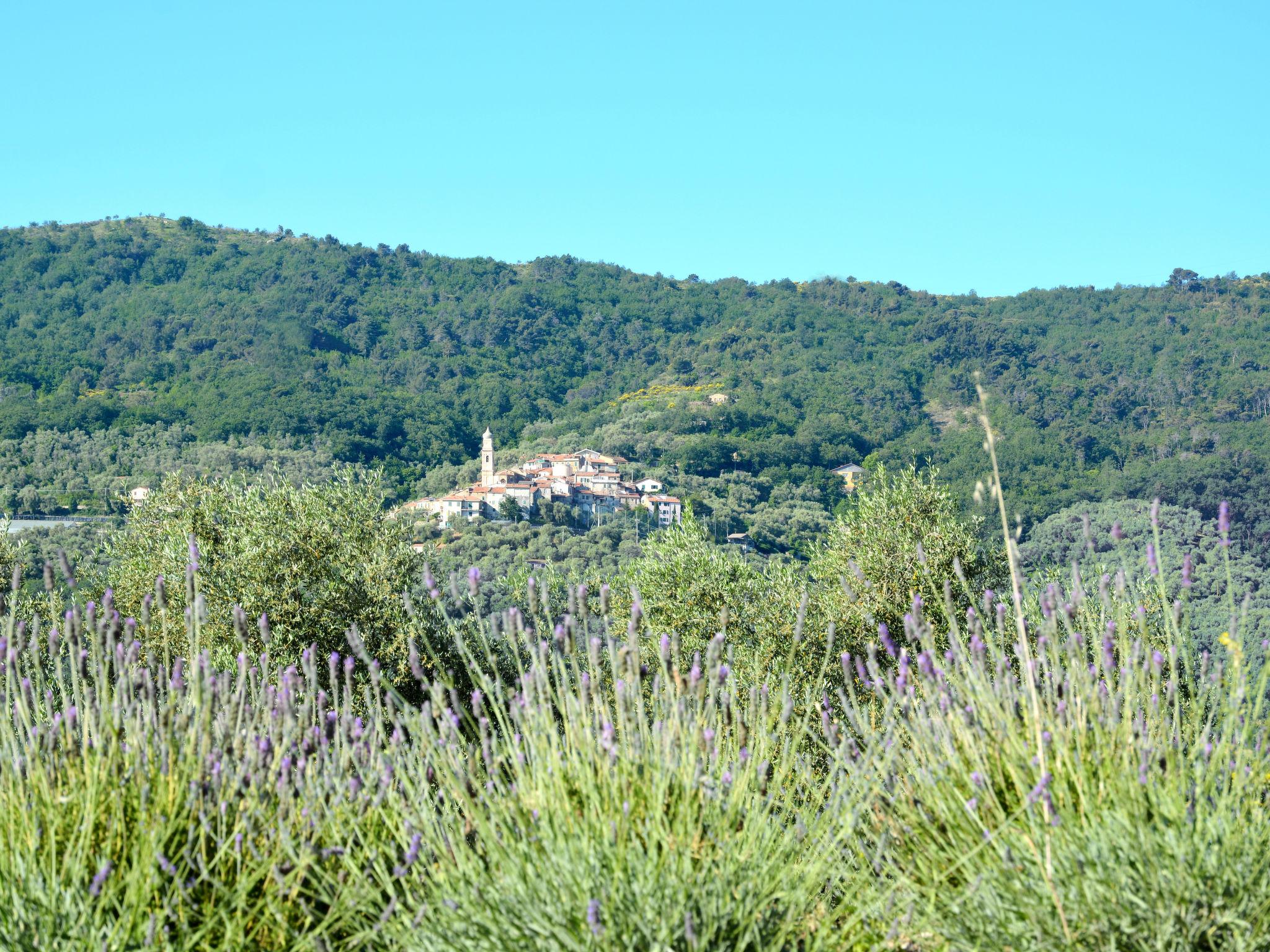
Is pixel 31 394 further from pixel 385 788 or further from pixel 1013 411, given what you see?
pixel 385 788

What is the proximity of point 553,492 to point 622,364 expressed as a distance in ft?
200

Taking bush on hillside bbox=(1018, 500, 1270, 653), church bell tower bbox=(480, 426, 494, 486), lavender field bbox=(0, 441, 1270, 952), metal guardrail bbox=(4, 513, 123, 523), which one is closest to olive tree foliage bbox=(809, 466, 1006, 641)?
bush on hillside bbox=(1018, 500, 1270, 653)

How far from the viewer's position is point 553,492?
236ft

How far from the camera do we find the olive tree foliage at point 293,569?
13484 mm

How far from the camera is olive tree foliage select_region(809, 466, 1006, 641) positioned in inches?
565

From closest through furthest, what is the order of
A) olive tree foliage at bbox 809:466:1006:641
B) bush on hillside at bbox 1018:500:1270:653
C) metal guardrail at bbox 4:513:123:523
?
olive tree foliage at bbox 809:466:1006:641 → bush on hillside at bbox 1018:500:1270:653 → metal guardrail at bbox 4:513:123:523

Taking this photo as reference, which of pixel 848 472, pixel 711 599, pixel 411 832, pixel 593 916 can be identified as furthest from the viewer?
pixel 848 472

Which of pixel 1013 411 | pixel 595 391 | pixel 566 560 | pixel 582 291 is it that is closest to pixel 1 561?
pixel 566 560

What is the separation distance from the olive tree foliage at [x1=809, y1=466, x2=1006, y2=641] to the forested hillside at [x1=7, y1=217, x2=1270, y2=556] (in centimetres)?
3971

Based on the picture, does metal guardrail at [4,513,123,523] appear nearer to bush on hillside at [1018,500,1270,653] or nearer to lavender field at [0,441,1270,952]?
bush on hillside at [1018,500,1270,653]

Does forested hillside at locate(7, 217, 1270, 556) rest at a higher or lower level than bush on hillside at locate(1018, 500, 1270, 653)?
higher

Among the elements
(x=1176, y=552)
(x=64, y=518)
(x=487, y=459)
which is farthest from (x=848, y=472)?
(x=64, y=518)

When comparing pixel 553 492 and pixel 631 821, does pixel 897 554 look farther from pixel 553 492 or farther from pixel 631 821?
pixel 553 492

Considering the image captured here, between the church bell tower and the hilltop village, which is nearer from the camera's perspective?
the hilltop village
